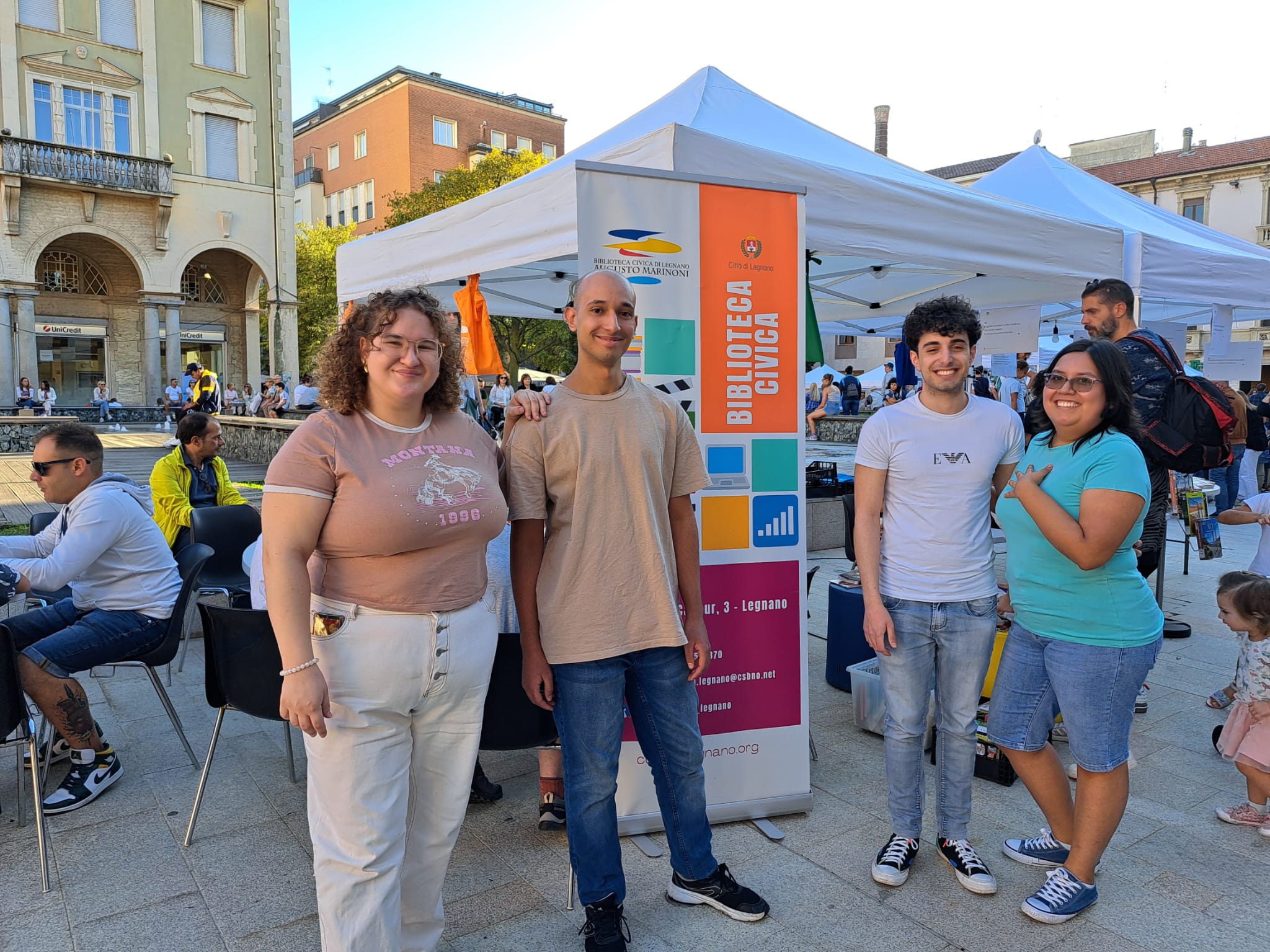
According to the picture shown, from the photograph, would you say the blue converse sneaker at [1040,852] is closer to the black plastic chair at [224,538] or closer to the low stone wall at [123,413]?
the black plastic chair at [224,538]

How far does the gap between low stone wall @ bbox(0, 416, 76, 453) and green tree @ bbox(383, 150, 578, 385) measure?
455 inches

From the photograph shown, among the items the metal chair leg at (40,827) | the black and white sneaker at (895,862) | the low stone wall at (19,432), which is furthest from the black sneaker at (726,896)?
the low stone wall at (19,432)

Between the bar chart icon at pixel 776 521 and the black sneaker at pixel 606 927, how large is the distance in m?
1.32

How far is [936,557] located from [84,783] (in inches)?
127

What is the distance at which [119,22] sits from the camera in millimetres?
23031

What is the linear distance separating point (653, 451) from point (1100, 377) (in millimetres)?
1253

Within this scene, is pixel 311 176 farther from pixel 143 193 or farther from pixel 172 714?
pixel 172 714

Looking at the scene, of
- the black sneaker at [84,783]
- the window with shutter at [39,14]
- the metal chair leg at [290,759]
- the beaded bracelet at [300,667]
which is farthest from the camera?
the window with shutter at [39,14]

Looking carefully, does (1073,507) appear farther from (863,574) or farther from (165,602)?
(165,602)

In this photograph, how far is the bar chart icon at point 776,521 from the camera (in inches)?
119

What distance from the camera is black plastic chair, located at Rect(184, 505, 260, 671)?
198 inches

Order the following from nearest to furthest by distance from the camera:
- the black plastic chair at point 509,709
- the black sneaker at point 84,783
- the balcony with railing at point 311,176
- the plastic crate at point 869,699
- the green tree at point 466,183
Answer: the black plastic chair at point 509,709, the black sneaker at point 84,783, the plastic crate at point 869,699, the green tree at point 466,183, the balcony with railing at point 311,176

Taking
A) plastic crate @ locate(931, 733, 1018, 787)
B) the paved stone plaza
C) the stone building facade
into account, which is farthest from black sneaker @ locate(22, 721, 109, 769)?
the stone building facade

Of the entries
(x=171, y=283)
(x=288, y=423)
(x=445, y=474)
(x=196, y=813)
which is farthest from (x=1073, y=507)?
(x=171, y=283)
